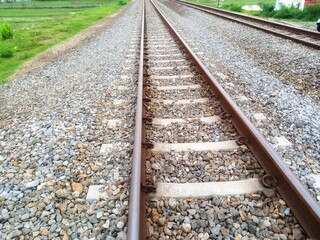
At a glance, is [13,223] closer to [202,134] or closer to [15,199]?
[15,199]

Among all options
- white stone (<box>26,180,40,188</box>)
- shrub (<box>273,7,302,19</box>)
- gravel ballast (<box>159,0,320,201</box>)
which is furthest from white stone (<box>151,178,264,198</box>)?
shrub (<box>273,7,302,19</box>)

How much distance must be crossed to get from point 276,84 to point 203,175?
337 centimetres

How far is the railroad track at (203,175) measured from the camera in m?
2.38

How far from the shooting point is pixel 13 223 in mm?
2535

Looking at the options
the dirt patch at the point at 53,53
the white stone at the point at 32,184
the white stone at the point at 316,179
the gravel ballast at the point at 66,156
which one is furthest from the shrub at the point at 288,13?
the white stone at the point at 32,184

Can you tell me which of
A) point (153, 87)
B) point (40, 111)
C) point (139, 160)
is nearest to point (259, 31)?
point (153, 87)

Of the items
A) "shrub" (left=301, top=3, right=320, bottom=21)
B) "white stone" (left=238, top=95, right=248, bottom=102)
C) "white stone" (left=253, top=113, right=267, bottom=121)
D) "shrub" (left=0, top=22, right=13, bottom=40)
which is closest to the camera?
"white stone" (left=253, top=113, right=267, bottom=121)

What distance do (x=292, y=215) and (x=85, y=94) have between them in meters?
4.27

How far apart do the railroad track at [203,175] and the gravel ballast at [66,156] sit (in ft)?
0.80

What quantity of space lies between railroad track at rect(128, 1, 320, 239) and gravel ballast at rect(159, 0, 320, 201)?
35 cm

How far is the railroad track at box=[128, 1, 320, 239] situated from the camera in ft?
7.81

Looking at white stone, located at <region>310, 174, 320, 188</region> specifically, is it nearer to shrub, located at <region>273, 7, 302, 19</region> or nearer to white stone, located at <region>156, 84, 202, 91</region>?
white stone, located at <region>156, 84, 202, 91</region>

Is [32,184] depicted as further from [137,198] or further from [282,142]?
[282,142]

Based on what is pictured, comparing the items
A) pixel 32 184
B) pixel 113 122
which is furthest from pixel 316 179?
pixel 32 184
